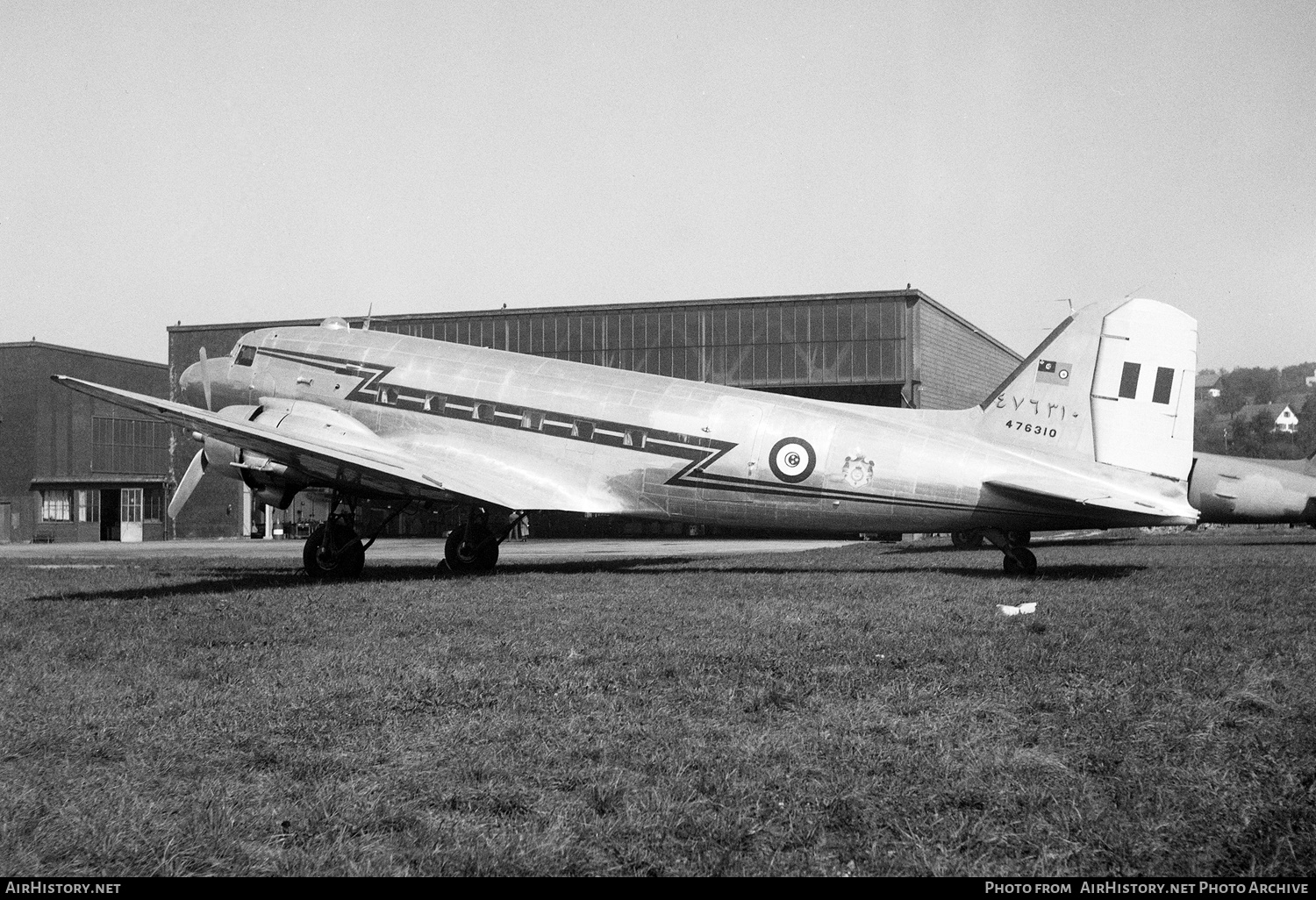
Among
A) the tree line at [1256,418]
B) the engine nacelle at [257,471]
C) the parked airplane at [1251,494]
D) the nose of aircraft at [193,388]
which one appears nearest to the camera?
the engine nacelle at [257,471]

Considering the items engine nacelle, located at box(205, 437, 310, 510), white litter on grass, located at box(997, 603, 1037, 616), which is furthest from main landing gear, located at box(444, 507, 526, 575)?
white litter on grass, located at box(997, 603, 1037, 616)

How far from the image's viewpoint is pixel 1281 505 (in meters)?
32.0

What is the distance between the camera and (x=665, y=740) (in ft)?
21.0

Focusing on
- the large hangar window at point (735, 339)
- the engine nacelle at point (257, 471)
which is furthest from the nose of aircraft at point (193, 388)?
the large hangar window at point (735, 339)

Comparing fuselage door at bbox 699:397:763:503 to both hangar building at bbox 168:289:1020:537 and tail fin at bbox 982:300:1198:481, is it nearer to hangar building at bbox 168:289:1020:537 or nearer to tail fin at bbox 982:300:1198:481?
tail fin at bbox 982:300:1198:481

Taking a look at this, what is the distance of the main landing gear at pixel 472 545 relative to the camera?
771 inches

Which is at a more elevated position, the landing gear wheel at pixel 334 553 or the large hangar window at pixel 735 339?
the large hangar window at pixel 735 339

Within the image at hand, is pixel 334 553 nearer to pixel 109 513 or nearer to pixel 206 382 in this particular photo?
pixel 206 382

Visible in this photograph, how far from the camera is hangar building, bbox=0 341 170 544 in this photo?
60.2 meters

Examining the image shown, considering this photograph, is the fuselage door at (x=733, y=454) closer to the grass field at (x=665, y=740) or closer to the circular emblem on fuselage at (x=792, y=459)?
the circular emblem on fuselage at (x=792, y=459)

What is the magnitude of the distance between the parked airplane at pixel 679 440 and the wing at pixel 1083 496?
0.04 metres

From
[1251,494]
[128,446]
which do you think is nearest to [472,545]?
[1251,494]

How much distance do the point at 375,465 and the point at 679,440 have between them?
538 centimetres
